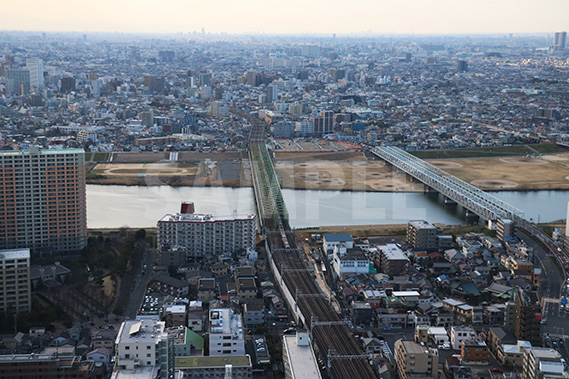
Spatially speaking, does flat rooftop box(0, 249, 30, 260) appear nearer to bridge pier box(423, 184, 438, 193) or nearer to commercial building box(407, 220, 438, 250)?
commercial building box(407, 220, 438, 250)

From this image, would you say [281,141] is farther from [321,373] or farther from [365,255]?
[321,373]

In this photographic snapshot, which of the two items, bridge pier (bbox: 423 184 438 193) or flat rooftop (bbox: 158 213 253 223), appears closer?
flat rooftop (bbox: 158 213 253 223)

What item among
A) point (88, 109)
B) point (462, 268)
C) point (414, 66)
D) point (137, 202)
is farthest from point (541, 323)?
point (414, 66)

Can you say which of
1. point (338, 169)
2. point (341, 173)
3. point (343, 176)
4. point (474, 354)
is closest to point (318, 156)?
point (338, 169)

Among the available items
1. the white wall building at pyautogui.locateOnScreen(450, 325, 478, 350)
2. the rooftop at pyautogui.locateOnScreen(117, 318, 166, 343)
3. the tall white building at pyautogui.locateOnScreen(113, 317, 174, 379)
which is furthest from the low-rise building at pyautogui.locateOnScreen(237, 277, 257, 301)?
the tall white building at pyautogui.locateOnScreen(113, 317, 174, 379)

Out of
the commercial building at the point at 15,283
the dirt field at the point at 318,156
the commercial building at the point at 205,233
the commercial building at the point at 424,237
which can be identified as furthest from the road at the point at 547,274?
the dirt field at the point at 318,156

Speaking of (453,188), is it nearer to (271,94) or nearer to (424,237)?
(424,237)

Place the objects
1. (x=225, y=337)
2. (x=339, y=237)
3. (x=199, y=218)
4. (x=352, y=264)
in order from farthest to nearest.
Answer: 1. (x=339, y=237)
2. (x=199, y=218)
3. (x=352, y=264)
4. (x=225, y=337)
